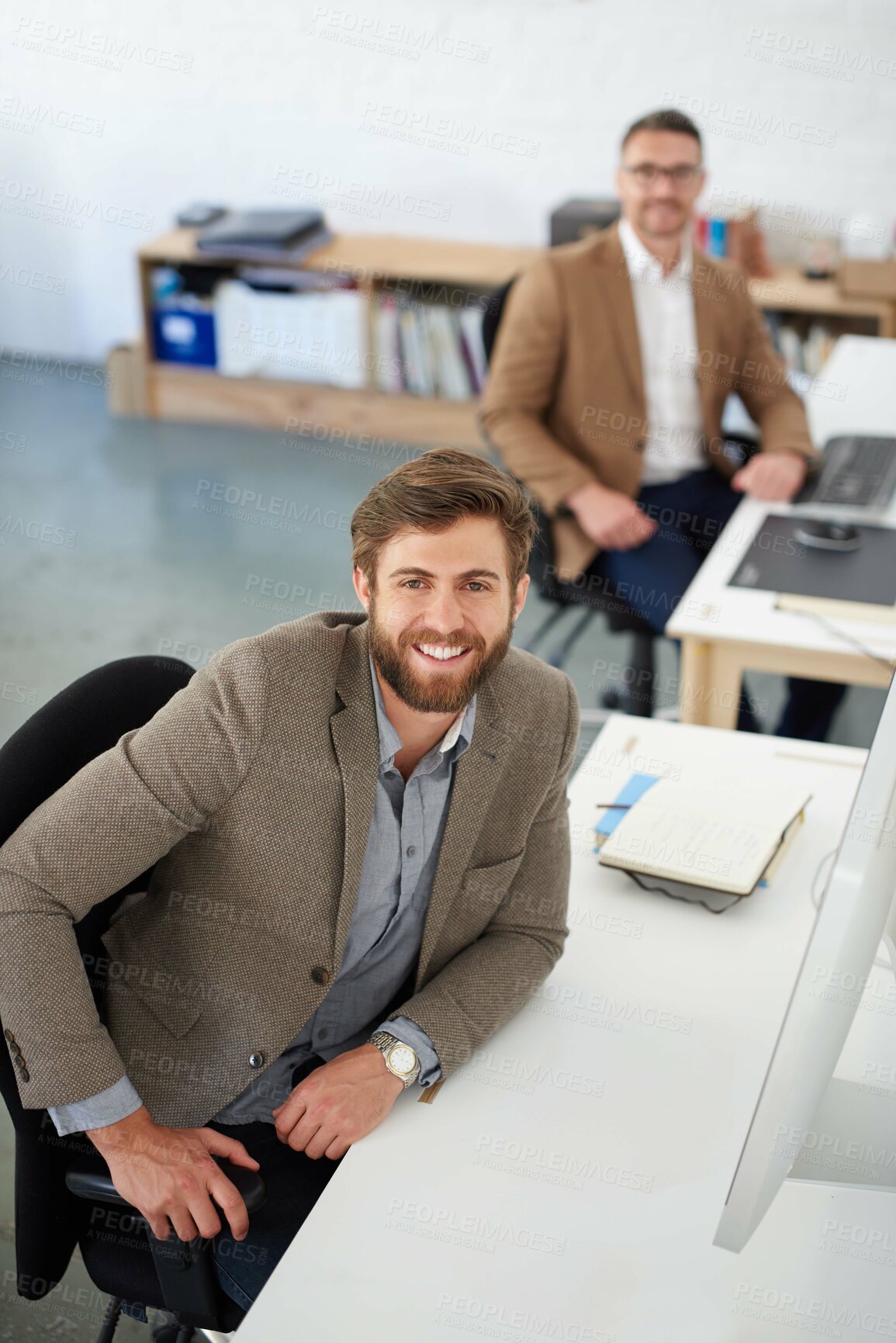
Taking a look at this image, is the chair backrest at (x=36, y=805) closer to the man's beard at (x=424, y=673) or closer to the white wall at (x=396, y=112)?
the man's beard at (x=424, y=673)

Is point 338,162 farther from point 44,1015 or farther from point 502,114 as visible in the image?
point 44,1015

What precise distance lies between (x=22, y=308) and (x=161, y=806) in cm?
492

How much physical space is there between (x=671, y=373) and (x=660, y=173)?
1.59 feet

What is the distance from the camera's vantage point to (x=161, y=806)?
1419 mm

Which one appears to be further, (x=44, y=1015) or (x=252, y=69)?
(x=252, y=69)

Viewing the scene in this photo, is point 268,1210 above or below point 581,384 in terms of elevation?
below

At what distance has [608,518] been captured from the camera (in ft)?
10.2

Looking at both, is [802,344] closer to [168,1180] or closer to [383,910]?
[383,910]


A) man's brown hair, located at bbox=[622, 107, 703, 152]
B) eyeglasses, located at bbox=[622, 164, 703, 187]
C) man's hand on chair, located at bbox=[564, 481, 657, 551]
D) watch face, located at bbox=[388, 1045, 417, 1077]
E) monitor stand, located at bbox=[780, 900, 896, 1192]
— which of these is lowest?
man's hand on chair, located at bbox=[564, 481, 657, 551]

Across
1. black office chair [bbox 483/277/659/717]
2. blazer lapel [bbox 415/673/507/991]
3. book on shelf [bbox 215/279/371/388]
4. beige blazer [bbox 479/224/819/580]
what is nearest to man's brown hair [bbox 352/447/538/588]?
blazer lapel [bbox 415/673/507/991]

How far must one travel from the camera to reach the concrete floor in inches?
151

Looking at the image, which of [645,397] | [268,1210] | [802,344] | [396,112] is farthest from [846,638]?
[396,112]

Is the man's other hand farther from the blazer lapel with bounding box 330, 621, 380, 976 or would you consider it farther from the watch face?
the watch face

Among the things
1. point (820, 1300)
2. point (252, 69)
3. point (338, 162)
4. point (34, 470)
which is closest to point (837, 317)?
point (338, 162)
